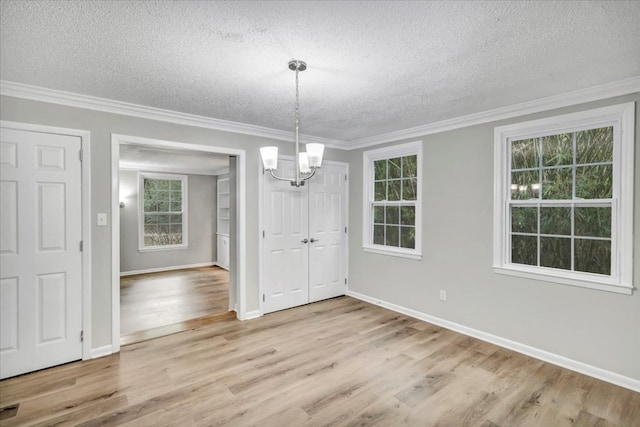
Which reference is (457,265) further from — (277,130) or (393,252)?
(277,130)

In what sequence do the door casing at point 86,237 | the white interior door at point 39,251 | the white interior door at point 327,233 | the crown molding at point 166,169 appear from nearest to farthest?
the white interior door at point 39,251 → the door casing at point 86,237 → the white interior door at point 327,233 → the crown molding at point 166,169

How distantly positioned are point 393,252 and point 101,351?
3.56m

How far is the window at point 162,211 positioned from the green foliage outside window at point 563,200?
6.93 meters

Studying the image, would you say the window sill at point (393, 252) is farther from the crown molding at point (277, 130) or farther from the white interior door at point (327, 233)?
the crown molding at point (277, 130)

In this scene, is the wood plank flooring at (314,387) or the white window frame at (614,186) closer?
the wood plank flooring at (314,387)

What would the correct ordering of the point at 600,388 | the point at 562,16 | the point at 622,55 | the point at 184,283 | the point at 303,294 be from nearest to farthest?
the point at 562,16, the point at 622,55, the point at 600,388, the point at 303,294, the point at 184,283

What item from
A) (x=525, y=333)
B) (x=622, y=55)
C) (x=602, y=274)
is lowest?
(x=525, y=333)

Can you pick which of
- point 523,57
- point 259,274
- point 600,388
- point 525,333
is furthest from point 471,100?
point 259,274

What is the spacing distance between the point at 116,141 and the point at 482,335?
4394mm

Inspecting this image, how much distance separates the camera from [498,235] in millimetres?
3377

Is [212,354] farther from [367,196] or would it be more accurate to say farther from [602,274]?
[602,274]

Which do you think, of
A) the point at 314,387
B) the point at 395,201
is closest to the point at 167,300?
the point at 314,387

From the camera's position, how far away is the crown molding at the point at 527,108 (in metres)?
2.58

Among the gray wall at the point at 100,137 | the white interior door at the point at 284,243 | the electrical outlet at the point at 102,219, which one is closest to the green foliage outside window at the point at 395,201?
the white interior door at the point at 284,243
